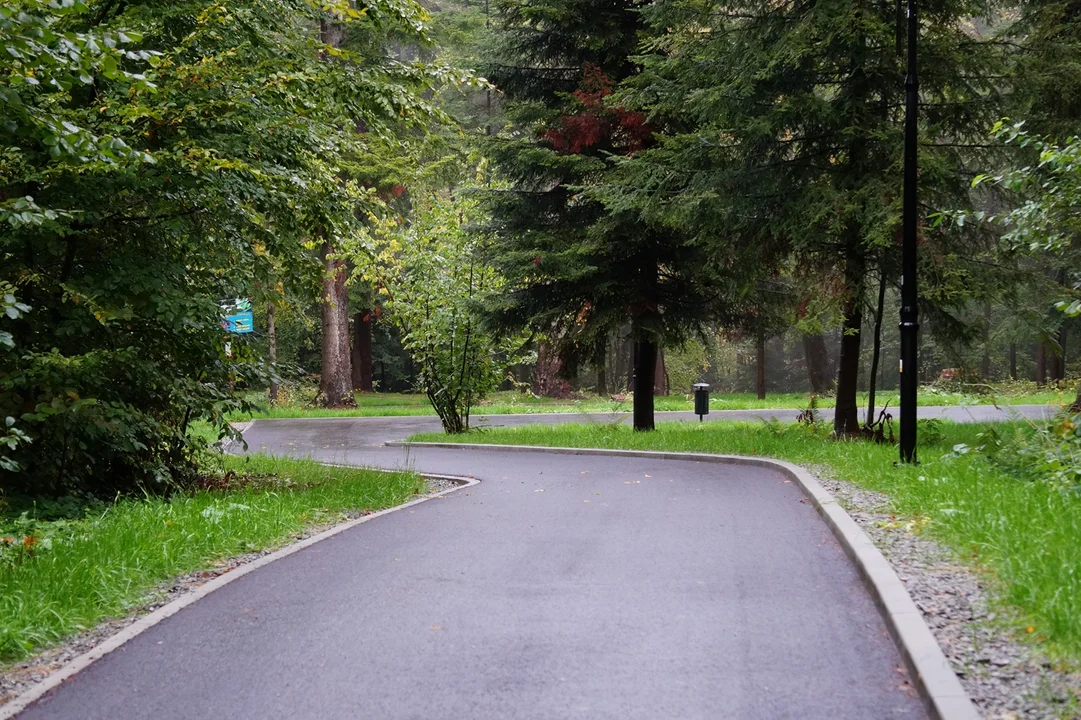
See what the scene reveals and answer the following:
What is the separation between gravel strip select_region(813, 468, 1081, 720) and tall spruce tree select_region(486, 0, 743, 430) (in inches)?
426

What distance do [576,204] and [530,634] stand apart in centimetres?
1433

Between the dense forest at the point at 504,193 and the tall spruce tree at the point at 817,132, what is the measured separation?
0.06 m

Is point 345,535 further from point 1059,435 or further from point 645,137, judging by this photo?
point 645,137

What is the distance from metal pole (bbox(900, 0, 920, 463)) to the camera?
1081 centimetres

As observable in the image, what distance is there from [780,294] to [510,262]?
5548 mm

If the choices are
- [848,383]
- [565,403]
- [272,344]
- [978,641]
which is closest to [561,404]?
[565,403]

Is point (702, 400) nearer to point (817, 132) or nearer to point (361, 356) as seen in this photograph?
point (817, 132)

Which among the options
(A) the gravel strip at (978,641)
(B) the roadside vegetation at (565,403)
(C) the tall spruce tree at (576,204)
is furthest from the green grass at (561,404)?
(A) the gravel strip at (978,641)

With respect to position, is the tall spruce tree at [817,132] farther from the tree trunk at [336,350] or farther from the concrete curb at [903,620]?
the tree trunk at [336,350]

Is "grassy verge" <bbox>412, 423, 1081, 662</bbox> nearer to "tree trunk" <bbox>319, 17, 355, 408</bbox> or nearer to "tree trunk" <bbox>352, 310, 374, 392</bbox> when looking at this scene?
"tree trunk" <bbox>319, 17, 355, 408</bbox>

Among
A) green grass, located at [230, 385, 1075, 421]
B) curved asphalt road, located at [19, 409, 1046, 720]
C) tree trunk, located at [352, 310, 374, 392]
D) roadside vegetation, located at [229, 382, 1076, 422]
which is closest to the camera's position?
curved asphalt road, located at [19, 409, 1046, 720]

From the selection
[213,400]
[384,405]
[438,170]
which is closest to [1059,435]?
[213,400]

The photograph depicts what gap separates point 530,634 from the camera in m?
5.40

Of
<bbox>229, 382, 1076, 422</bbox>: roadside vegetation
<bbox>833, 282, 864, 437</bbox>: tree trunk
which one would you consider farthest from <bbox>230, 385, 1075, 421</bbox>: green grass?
<bbox>833, 282, 864, 437</bbox>: tree trunk
